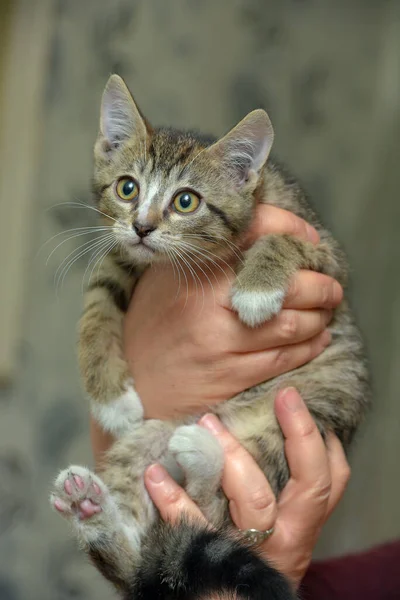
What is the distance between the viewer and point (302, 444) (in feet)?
4.06

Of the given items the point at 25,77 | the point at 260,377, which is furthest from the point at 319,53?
the point at 260,377

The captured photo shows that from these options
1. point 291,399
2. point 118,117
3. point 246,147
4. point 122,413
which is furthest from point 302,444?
point 118,117

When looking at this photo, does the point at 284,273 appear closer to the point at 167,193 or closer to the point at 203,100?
the point at 167,193

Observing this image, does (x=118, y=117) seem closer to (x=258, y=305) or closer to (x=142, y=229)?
(x=142, y=229)

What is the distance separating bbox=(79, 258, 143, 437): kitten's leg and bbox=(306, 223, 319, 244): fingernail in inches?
19.5

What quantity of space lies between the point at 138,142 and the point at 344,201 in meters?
1.63

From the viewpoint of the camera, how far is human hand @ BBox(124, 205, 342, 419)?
1316 millimetres

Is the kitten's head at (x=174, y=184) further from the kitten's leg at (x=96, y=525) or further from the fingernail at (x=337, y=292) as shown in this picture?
the kitten's leg at (x=96, y=525)

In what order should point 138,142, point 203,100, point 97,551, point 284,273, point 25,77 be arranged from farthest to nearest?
point 203,100 → point 25,77 → point 138,142 → point 284,273 → point 97,551

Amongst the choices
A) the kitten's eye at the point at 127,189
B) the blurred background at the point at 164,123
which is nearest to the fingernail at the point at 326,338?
the kitten's eye at the point at 127,189

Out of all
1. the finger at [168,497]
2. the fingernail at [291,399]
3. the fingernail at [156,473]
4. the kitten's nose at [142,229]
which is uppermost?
the kitten's nose at [142,229]

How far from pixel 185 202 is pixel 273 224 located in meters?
0.24

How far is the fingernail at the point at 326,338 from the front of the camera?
1.42 metres

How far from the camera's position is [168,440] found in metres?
1.34
